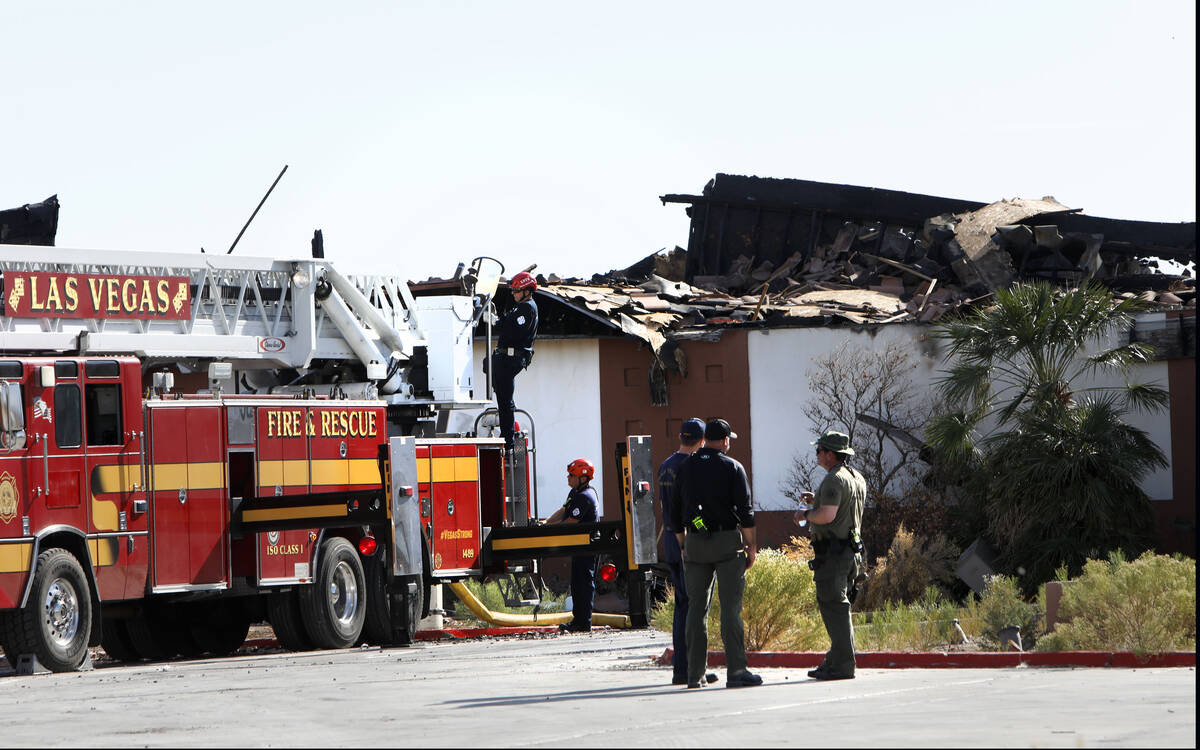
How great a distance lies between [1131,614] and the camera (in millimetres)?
13133

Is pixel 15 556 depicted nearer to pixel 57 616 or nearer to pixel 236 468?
pixel 57 616

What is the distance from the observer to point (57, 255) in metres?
17.2

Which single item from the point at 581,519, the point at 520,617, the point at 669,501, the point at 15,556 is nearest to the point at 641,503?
the point at 581,519

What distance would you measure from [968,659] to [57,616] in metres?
7.81

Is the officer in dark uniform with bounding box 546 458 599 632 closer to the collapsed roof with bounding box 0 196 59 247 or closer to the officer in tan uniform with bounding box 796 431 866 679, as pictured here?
the officer in tan uniform with bounding box 796 431 866 679

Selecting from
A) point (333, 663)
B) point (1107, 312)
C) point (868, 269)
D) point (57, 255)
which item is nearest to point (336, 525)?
point (333, 663)

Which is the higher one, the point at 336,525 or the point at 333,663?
the point at 336,525

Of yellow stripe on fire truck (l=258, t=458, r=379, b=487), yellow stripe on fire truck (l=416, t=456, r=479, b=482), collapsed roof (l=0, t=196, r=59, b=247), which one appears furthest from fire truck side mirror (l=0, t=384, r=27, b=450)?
collapsed roof (l=0, t=196, r=59, b=247)

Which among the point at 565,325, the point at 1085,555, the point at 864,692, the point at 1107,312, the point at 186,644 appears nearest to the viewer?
the point at 864,692

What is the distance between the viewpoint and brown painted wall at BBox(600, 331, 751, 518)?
93.9 feet

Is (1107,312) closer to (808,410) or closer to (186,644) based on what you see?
(808,410)

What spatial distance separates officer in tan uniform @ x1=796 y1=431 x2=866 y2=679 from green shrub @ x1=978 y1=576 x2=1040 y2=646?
2458 millimetres

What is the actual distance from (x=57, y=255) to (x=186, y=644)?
14.7ft

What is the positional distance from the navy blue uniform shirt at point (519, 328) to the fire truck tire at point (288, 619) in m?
3.75
